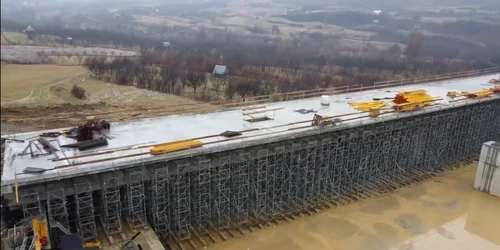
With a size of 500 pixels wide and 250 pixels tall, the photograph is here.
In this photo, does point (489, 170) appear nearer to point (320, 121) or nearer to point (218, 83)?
point (320, 121)

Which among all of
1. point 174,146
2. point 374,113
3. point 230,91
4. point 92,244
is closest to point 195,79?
point 230,91

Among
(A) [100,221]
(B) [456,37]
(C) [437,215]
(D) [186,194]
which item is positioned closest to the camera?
(A) [100,221]

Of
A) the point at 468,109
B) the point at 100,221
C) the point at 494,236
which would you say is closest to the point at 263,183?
the point at 100,221

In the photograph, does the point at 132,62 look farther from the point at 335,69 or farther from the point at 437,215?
the point at 437,215

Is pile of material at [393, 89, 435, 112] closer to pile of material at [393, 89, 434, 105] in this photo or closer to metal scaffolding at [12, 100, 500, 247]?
pile of material at [393, 89, 434, 105]

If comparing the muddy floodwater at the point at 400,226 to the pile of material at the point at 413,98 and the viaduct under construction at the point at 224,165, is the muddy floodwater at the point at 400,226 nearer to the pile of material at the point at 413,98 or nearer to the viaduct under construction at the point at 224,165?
the viaduct under construction at the point at 224,165
